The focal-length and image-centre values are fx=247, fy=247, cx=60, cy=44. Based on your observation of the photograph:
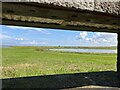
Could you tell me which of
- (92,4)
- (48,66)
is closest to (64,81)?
(92,4)

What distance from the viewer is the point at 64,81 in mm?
4492

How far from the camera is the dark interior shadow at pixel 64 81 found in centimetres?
420

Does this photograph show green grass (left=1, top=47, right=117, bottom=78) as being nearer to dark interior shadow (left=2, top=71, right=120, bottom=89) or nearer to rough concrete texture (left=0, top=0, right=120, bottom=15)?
dark interior shadow (left=2, top=71, right=120, bottom=89)

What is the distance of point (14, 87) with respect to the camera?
4004 millimetres

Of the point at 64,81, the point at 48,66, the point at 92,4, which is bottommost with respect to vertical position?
the point at 48,66

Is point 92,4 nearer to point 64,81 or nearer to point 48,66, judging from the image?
point 64,81

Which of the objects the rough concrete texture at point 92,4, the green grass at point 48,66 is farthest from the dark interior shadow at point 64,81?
the rough concrete texture at point 92,4

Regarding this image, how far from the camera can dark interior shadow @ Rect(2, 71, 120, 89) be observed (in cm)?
420

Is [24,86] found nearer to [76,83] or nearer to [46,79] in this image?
[46,79]

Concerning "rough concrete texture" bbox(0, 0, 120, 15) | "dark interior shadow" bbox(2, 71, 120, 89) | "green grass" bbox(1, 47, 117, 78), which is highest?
"rough concrete texture" bbox(0, 0, 120, 15)

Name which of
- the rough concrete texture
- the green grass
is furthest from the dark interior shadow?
the rough concrete texture

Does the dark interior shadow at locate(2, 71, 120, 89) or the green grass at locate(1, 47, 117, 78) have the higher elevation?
the dark interior shadow at locate(2, 71, 120, 89)

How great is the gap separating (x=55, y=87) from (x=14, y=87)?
2.27 ft

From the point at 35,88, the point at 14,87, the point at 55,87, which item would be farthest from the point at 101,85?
the point at 14,87
